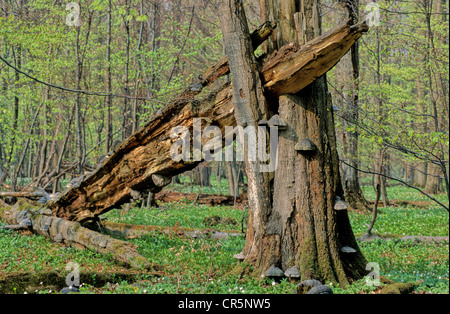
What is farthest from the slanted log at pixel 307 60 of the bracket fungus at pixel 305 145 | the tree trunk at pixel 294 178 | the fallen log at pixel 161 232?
the fallen log at pixel 161 232

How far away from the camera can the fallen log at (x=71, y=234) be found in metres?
7.93

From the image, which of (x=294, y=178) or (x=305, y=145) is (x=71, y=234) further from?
(x=305, y=145)

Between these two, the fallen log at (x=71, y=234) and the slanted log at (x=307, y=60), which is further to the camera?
the fallen log at (x=71, y=234)

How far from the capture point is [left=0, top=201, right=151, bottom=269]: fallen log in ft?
26.0

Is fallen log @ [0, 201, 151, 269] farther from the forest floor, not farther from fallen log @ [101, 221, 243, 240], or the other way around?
fallen log @ [101, 221, 243, 240]

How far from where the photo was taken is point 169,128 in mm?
8109

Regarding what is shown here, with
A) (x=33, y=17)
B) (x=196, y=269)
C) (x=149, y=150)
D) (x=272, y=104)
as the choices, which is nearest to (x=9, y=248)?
(x=149, y=150)

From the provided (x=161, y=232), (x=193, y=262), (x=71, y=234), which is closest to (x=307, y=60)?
(x=193, y=262)

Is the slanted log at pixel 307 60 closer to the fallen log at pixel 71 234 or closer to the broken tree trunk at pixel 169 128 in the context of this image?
the broken tree trunk at pixel 169 128

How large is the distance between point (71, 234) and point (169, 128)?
374 centimetres

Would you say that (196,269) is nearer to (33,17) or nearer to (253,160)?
(253,160)

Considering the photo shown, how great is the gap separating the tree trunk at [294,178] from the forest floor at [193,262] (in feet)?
1.52

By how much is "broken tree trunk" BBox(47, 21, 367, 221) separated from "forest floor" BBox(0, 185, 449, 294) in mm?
1306
